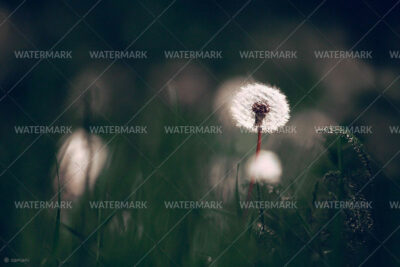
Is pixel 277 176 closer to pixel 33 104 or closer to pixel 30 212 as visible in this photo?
pixel 30 212
